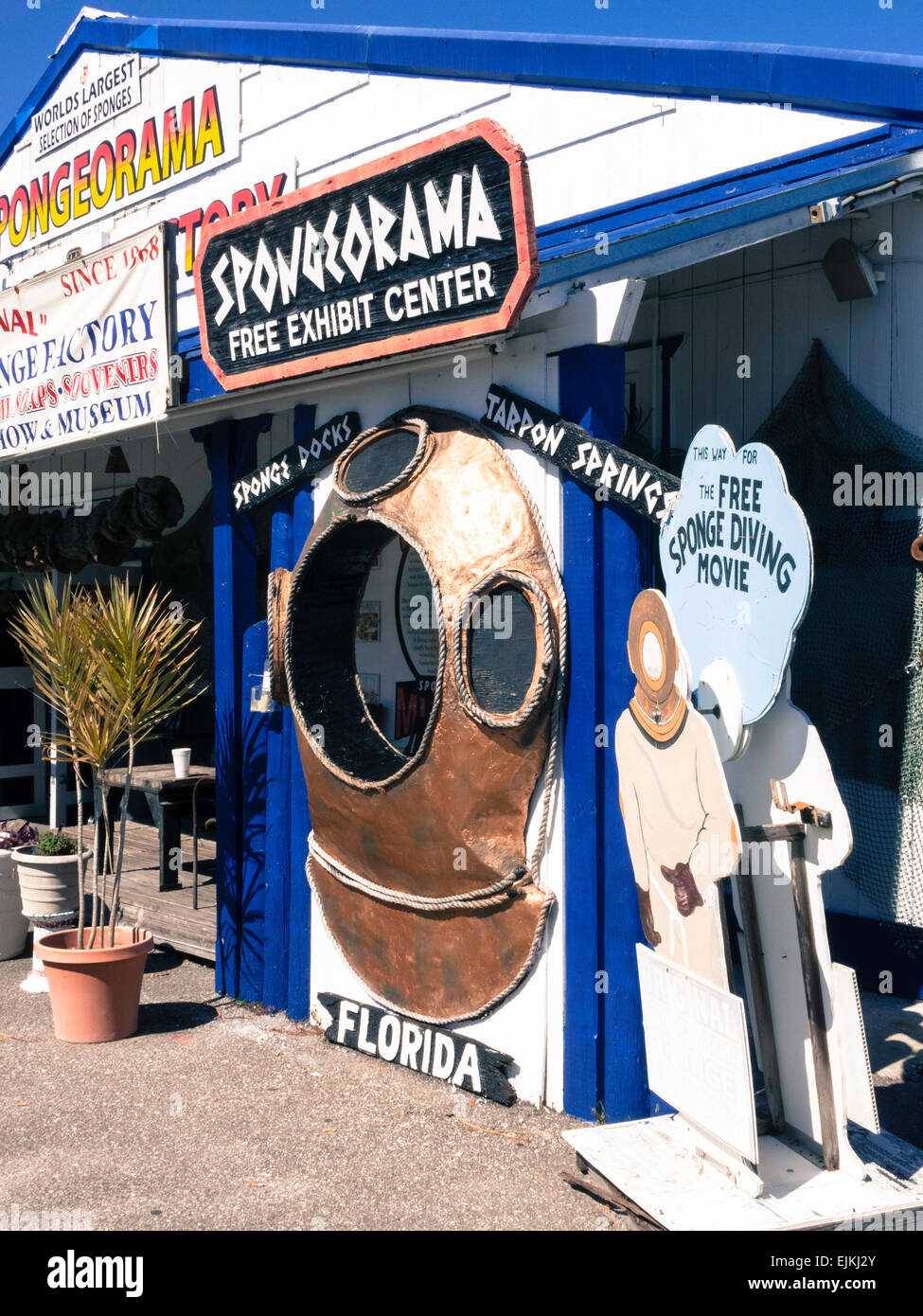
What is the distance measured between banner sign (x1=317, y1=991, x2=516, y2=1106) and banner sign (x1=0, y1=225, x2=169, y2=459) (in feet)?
10.7

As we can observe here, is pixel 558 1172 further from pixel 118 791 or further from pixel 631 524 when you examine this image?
pixel 118 791

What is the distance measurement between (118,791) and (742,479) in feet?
23.9

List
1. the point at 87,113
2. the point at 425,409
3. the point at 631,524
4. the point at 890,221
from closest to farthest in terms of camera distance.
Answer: the point at 631,524
the point at 425,409
the point at 890,221
the point at 87,113

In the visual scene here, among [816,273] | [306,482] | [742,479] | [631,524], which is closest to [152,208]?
[306,482]

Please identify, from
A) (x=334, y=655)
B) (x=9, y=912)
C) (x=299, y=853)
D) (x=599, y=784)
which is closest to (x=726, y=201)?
(x=599, y=784)

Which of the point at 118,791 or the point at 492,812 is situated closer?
the point at 492,812

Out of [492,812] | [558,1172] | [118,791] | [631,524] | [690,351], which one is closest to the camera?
[558,1172]

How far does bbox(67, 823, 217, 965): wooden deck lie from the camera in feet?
23.3

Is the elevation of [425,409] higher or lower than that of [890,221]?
lower

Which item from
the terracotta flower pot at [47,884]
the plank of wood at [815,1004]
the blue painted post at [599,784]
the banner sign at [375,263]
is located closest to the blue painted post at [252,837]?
the terracotta flower pot at [47,884]

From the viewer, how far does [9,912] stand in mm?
7238

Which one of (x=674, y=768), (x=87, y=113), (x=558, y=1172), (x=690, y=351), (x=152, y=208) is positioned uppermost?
(x=87, y=113)

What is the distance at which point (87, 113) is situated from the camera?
8.58 meters

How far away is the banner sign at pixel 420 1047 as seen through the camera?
4.86 metres
